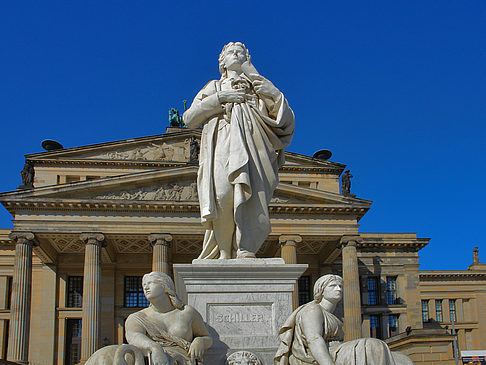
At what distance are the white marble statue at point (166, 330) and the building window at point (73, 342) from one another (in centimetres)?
4881

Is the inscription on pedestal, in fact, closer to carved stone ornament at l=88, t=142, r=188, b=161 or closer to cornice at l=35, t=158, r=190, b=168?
cornice at l=35, t=158, r=190, b=168

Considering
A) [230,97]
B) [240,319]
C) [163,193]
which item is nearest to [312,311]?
[240,319]

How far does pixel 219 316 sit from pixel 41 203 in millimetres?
40506

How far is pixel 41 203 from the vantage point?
143 feet

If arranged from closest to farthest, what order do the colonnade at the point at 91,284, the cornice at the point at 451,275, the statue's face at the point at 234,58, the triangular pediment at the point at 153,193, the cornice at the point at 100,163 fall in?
the statue's face at the point at 234,58, the colonnade at the point at 91,284, the triangular pediment at the point at 153,193, the cornice at the point at 100,163, the cornice at the point at 451,275

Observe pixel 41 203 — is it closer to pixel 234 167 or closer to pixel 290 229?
pixel 290 229

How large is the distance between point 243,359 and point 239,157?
1862 millimetres

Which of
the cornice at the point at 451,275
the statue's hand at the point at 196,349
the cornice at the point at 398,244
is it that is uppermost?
the cornice at the point at 398,244

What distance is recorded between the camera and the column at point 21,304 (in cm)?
4134

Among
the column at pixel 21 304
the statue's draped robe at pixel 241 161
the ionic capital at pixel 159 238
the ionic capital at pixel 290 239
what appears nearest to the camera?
the statue's draped robe at pixel 241 161

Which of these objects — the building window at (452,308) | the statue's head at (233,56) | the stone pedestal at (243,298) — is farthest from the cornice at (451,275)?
the stone pedestal at (243,298)

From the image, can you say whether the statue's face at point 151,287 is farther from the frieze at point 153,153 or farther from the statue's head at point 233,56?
the frieze at point 153,153

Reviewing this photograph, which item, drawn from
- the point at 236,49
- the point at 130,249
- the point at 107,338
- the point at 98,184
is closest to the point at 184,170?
the point at 98,184

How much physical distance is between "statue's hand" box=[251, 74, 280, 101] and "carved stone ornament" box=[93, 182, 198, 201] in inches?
1547
